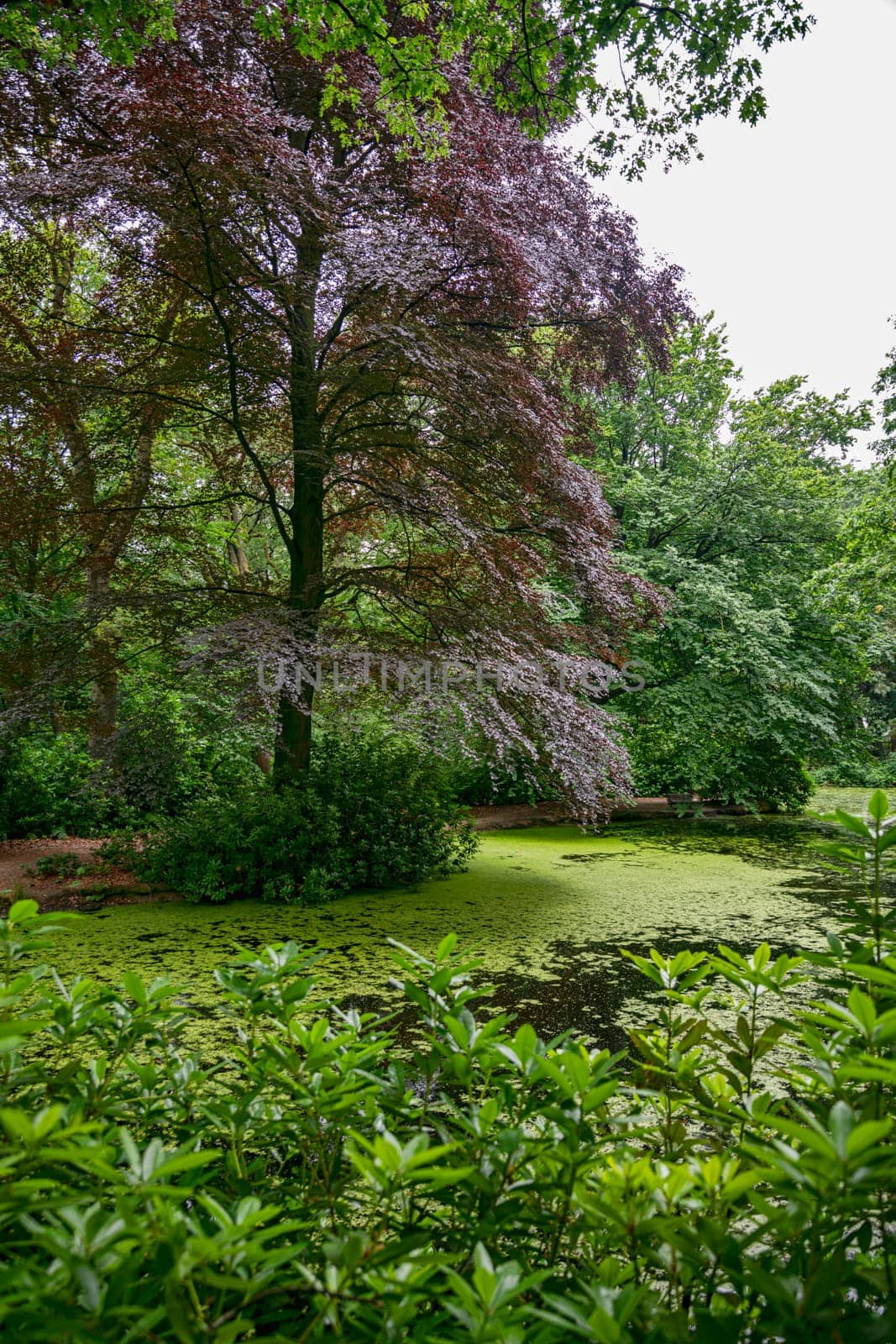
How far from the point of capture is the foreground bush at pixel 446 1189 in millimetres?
481

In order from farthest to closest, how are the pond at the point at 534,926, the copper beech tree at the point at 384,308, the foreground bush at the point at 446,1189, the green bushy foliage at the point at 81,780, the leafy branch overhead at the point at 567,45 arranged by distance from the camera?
the green bushy foliage at the point at 81,780 → the copper beech tree at the point at 384,308 → the pond at the point at 534,926 → the leafy branch overhead at the point at 567,45 → the foreground bush at the point at 446,1189

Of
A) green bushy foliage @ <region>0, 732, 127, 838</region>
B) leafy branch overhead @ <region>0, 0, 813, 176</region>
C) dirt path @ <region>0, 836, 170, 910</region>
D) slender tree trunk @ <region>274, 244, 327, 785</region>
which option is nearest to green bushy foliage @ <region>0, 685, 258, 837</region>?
green bushy foliage @ <region>0, 732, 127, 838</region>

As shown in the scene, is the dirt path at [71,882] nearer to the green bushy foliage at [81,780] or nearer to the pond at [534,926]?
the pond at [534,926]

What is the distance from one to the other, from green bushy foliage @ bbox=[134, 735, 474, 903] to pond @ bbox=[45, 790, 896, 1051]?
18 cm

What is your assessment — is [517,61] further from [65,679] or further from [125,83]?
[65,679]

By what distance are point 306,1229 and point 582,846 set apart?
617cm

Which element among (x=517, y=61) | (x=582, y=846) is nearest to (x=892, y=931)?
(x=517, y=61)

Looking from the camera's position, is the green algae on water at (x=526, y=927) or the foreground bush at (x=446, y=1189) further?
the green algae on water at (x=526, y=927)

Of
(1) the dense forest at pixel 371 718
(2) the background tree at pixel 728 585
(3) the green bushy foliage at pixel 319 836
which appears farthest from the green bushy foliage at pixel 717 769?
(3) the green bushy foliage at pixel 319 836

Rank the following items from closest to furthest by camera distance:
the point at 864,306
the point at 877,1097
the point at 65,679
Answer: the point at 877,1097 < the point at 65,679 < the point at 864,306

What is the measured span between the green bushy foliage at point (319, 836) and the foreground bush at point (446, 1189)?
365cm

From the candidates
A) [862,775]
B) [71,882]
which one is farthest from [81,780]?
[862,775]

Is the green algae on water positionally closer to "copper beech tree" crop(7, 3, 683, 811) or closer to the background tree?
"copper beech tree" crop(7, 3, 683, 811)

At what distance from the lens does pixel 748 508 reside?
905 centimetres
